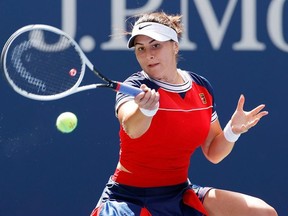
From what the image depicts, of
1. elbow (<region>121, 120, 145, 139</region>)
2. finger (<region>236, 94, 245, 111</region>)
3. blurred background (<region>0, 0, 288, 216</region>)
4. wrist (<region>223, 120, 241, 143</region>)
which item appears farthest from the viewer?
blurred background (<region>0, 0, 288, 216</region>)

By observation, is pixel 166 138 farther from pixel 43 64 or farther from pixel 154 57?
pixel 43 64

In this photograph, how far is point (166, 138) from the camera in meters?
3.34

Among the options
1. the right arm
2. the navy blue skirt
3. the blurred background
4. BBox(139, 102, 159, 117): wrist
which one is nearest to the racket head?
the right arm

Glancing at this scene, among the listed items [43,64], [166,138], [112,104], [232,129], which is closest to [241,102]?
[232,129]

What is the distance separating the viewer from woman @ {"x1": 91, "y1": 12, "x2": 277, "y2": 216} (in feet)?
10.9

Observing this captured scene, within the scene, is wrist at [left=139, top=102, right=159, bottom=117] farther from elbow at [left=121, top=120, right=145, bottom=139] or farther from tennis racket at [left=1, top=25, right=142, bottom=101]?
tennis racket at [left=1, top=25, right=142, bottom=101]

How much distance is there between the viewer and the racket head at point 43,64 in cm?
339

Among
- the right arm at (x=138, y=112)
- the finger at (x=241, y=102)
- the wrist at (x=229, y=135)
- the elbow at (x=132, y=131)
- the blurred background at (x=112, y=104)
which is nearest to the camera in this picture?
the right arm at (x=138, y=112)

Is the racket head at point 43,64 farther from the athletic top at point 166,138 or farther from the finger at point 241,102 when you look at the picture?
the finger at point 241,102

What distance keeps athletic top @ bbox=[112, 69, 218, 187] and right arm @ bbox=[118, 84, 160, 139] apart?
64mm

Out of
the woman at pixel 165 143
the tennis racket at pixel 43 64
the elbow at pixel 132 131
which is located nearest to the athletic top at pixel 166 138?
the woman at pixel 165 143

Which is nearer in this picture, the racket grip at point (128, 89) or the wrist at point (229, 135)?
the racket grip at point (128, 89)

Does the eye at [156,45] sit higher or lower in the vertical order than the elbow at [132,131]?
higher

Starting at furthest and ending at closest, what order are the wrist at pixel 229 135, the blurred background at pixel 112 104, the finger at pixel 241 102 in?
the blurred background at pixel 112 104 < the wrist at pixel 229 135 < the finger at pixel 241 102
